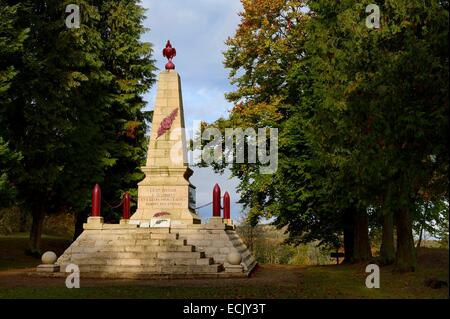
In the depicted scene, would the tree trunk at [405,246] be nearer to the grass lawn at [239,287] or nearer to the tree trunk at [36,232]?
the grass lawn at [239,287]

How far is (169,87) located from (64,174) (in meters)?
8.93

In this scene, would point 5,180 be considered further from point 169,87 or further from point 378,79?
point 378,79

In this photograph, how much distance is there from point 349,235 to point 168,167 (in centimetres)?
1055

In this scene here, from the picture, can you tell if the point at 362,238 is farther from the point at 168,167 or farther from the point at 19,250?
the point at 19,250

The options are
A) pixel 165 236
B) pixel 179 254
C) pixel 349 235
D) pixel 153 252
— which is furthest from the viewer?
pixel 349 235

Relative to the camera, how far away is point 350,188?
18.0 meters

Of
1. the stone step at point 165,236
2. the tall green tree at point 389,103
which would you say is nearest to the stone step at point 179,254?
the stone step at point 165,236

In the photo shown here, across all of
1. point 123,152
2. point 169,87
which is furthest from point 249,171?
point 123,152

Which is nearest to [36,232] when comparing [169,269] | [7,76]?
[7,76]

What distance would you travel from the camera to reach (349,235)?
26328 mm

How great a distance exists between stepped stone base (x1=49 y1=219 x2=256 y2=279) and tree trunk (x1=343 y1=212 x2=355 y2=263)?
7.68 meters

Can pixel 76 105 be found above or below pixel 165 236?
above

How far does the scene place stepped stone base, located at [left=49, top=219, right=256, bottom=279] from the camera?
59.0 ft

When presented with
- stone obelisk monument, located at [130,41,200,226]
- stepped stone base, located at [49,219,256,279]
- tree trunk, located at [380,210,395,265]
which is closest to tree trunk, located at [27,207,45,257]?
stepped stone base, located at [49,219,256,279]
